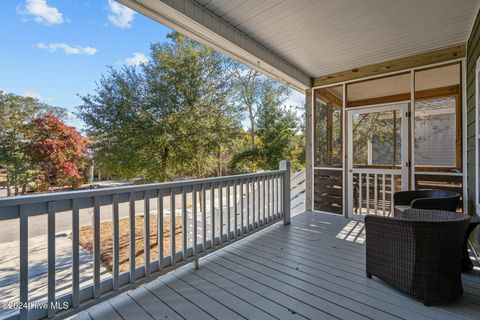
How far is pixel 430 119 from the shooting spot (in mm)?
3777

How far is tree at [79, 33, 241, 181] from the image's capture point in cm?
673

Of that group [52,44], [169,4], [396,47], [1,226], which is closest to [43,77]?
[52,44]

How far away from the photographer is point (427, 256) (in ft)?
5.92

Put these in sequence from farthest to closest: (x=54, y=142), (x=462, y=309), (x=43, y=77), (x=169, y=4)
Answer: (x=43, y=77)
(x=54, y=142)
(x=169, y=4)
(x=462, y=309)

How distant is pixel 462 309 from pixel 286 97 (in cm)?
840

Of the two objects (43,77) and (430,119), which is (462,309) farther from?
(43,77)

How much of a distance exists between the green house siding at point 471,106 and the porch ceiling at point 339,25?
212mm

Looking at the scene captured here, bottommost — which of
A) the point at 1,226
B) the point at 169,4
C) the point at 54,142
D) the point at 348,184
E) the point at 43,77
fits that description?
the point at 1,226

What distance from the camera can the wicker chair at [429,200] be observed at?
8.84ft

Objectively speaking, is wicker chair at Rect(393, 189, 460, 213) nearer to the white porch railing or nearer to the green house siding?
the green house siding

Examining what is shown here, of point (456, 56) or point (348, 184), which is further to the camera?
point (348, 184)

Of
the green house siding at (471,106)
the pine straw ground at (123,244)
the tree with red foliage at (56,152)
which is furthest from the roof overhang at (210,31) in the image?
the tree with red foliage at (56,152)

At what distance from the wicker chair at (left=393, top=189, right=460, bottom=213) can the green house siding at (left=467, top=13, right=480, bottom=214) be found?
0.33m

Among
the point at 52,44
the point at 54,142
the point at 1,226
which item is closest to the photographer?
the point at 1,226
